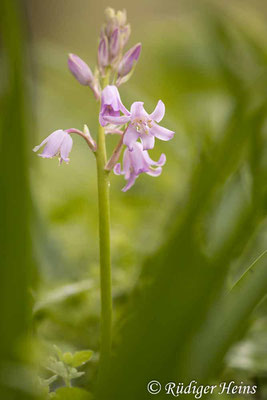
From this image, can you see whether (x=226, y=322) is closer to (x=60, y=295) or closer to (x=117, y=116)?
(x=117, y=116)

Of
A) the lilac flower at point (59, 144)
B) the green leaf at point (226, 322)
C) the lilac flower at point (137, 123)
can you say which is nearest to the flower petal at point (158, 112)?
the lilac flower at point (137, 123)

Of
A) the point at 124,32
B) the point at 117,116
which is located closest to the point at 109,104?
the point at 117,116

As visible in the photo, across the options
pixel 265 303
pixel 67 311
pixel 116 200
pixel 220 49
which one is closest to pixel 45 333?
pixel 67 311

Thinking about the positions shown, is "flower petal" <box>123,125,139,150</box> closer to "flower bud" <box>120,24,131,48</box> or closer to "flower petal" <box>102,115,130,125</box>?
"flower petal" <box>102,115,130,125</box>

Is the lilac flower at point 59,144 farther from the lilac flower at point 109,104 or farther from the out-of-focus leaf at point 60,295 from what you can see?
the out-of-focus leaf at point 60,295

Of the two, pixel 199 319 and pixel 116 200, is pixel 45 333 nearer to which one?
pixel 199 319
